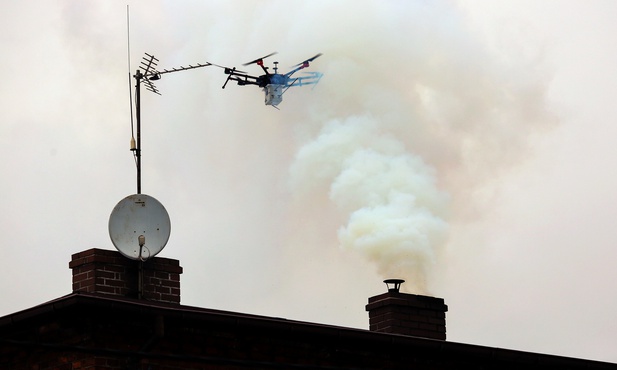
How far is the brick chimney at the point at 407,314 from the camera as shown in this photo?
21.2 metres


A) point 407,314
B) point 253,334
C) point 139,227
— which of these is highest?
point 139,227

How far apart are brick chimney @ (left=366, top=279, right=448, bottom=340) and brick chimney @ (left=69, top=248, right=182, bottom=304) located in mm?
4053

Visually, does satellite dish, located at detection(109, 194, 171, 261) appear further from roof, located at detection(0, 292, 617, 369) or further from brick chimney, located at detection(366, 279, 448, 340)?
brick chimney, located at detection(366, 279, 448, 340)

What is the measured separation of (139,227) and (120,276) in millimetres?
816

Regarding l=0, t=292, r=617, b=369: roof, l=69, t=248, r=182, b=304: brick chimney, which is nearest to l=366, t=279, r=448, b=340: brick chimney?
l=0, t=292, r=617, b=369: roof

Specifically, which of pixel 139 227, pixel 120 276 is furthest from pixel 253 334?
pixel 139 227

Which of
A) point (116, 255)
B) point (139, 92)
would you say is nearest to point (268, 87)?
point (139, 92)

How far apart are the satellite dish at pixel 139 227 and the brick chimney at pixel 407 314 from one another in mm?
4457

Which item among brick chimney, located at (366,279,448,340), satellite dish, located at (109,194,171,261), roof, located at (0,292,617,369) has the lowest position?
roof, located at (0,292,617,369)

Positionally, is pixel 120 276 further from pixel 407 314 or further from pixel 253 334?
pixel 407 314

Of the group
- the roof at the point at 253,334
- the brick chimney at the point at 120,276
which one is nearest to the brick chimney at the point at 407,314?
the roof at the point at 253,334

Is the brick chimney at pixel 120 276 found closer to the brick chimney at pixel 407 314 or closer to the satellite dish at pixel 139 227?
the satellite dish at pixel 139 227

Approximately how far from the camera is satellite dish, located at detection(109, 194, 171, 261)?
1848 cm

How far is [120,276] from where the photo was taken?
18422mm
